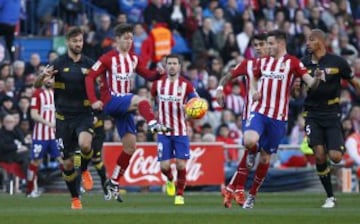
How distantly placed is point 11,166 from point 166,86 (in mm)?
5443

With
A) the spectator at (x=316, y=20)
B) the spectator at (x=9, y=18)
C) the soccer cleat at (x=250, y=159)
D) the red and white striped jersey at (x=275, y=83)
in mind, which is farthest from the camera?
the spectator at (x=316, y=20)

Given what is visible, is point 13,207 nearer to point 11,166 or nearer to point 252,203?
point 252,203

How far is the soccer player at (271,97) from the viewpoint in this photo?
63.6 ft

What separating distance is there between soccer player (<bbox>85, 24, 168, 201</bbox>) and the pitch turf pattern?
89cm

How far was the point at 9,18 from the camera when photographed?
29750 millimetres

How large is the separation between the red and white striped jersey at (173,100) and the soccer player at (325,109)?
3.00 metres

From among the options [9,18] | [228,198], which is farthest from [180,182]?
[9,18]

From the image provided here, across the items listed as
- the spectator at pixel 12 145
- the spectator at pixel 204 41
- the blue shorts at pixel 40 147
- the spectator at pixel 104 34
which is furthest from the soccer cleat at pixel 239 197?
the spectator at pixel 204 41

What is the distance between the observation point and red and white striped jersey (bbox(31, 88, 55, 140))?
26453mm

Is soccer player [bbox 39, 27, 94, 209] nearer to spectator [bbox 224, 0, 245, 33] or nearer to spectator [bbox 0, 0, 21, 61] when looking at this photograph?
spectator [bbox 0, 0, 21, 61]

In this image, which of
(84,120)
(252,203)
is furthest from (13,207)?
(252,203)

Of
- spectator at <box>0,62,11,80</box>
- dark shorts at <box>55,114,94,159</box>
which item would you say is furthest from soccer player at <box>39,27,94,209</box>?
spectator at <box>0,62,11,80</box>

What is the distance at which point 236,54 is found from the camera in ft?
106

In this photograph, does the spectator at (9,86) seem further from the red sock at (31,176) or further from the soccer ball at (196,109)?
the soccer ball at (196,109)
